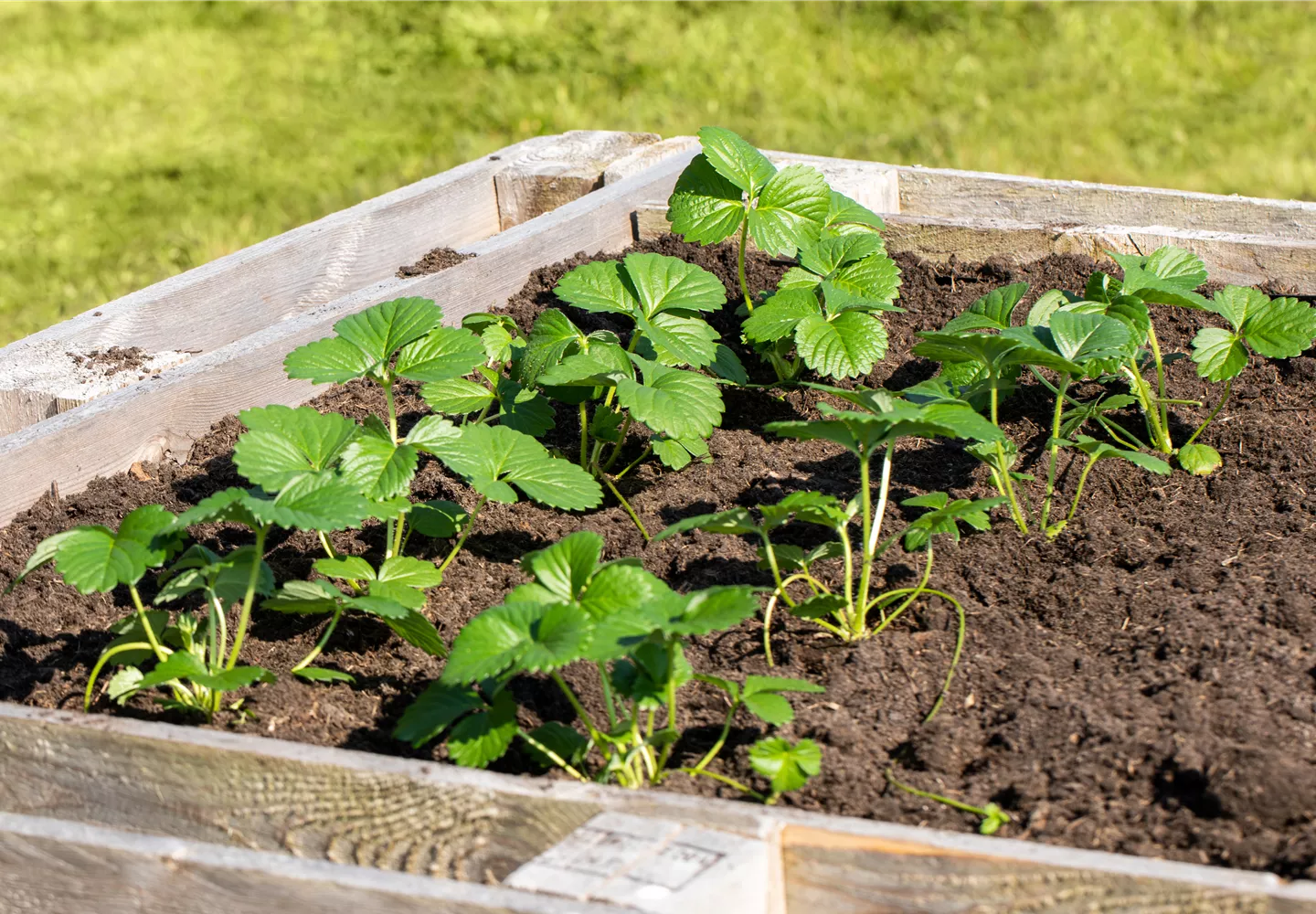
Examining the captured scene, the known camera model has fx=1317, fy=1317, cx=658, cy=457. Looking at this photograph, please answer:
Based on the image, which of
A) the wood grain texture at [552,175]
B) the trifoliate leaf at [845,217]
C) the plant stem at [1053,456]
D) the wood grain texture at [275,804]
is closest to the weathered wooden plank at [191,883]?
the wood grain texture at [275,804]

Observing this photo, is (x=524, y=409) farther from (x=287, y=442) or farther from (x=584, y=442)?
(x=287, y=442)

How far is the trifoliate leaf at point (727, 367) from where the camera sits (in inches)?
91.0

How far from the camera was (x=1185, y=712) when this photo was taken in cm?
153

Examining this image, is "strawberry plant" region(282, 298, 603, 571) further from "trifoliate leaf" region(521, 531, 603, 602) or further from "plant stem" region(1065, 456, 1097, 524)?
"plant stem" region(1065, 456, 1097, 524)

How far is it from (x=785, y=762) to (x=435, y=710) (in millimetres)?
398

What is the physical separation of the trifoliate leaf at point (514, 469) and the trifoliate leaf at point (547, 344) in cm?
31

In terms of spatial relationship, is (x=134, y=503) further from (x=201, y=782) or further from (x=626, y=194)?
(x=626, y=194)

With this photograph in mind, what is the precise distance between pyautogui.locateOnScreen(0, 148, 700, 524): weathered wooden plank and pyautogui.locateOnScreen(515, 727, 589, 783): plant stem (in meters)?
1.05

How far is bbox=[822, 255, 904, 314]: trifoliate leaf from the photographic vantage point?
2.23m

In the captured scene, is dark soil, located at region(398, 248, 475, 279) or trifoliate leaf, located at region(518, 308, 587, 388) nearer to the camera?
trifoliate leaf, located at region(518, 308, 587, 388)

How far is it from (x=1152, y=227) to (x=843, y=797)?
166 cm

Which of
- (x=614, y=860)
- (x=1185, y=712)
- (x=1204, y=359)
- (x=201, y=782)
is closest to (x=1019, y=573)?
(x=1185, y=712)

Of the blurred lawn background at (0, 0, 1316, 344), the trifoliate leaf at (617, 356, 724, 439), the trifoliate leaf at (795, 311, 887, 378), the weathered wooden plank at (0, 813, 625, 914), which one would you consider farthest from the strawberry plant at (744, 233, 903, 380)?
the blurred lawn background at (0, 0, 1316, 344)

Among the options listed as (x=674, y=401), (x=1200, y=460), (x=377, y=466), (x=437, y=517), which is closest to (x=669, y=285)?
(x=674, y=401)
